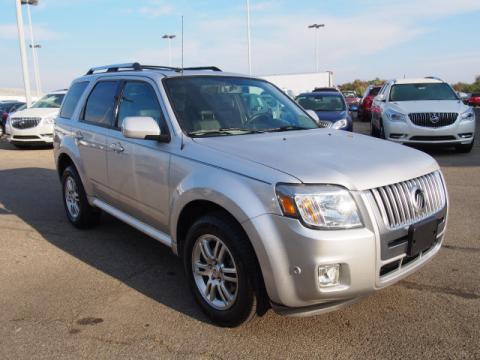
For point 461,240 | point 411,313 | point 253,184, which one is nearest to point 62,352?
point 253,184

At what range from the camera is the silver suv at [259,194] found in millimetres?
2736

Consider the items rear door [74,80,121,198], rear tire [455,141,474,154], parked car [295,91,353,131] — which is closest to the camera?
rear door [74,80,121,198]

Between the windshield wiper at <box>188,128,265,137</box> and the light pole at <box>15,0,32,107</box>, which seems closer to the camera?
the windshield wiper at <box>188,128,265,137</box>

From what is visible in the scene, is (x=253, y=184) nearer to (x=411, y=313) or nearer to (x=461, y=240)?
(x=411, y=313)

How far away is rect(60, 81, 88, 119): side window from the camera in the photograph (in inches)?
221

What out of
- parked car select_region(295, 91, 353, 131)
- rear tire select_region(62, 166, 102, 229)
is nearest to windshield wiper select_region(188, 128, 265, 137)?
rear tire select_region(62, 166, 102, 229)

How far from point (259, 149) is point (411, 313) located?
1.60 metres

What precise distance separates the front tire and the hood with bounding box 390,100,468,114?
8097 mm

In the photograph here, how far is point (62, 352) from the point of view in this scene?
9.99 feet

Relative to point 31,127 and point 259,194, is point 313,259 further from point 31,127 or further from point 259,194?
point 31,127

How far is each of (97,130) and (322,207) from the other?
2924 millimetres

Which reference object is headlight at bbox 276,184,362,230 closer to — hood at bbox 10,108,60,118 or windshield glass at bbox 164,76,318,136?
windshield glass at bbox 164,76,318,136

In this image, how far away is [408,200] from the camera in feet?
9.78

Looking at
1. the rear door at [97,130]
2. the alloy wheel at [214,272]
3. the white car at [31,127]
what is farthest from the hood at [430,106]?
the white car at [31,127]
